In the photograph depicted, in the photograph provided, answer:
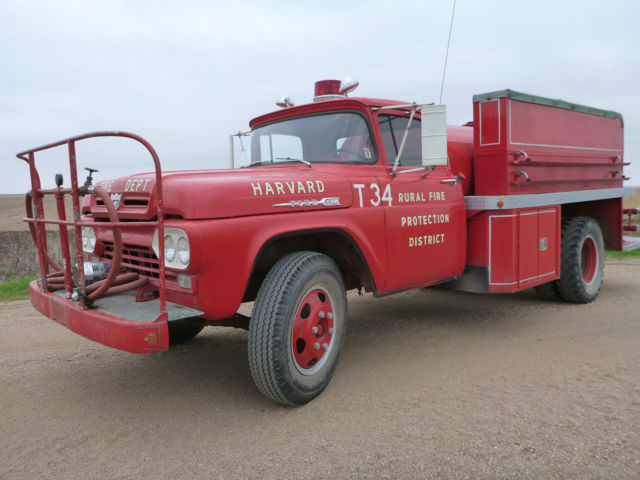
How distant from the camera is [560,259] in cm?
550

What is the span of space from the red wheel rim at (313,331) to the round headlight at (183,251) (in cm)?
77

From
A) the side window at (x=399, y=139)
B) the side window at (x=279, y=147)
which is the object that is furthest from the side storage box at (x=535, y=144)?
the side window at (x=279, y=147)

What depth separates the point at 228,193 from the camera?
9.32 ft

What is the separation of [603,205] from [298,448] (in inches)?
224

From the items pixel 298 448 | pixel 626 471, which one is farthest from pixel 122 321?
pixel 626 471

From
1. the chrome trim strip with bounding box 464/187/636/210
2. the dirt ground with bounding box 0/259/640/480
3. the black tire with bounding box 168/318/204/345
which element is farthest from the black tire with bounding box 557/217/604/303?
the black tire with bounding box 168/318/204/345

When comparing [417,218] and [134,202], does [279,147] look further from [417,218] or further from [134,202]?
[134,202]

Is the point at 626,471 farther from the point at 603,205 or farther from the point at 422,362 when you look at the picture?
the point at 603,205

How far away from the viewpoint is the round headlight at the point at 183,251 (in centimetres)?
270

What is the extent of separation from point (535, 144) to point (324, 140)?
2166 millimetres

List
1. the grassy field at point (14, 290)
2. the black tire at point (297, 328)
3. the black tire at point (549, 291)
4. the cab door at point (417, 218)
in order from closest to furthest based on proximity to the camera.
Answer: the black tire at point (297, 328) < the cab door at point (417, 218) < the black tire at point (549, 291) < the grassy field at point (14, 290)

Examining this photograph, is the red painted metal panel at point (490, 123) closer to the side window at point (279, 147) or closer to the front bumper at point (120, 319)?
the side window at point (279, 147)

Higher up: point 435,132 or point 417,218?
point 435,132

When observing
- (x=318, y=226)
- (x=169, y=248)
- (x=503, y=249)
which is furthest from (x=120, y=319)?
(x=503, y=249)
